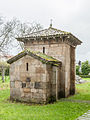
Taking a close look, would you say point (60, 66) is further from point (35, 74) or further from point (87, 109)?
point (87, 109)

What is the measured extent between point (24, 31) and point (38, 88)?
69.7ft

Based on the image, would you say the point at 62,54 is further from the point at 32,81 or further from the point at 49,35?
the point at 32,81

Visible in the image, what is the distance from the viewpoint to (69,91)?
15.8m

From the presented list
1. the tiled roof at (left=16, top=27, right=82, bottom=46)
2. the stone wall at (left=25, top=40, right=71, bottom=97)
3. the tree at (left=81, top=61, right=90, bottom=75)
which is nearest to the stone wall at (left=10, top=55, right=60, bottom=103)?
the stone wall at (left=25, top=40, right=71, bottom=97)

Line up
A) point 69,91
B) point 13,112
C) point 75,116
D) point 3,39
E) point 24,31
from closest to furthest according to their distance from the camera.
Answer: point 75,116
point 13,112
point 69,91
point 3,39
point 24,31

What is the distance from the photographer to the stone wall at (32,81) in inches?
471

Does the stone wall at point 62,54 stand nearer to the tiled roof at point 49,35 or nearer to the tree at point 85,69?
the tiled roof at point 49,35

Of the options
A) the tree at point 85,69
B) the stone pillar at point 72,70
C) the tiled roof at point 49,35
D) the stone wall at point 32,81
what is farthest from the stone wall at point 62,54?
the tree at point 85,69

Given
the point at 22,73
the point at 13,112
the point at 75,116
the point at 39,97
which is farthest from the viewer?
the point at 22,73

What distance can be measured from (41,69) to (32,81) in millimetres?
1002

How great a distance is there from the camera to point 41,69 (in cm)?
1210

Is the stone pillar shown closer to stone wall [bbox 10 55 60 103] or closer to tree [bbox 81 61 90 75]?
stone wall [bbox 10 55 60 103]

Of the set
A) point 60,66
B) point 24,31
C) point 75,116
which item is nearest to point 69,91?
point 60,66

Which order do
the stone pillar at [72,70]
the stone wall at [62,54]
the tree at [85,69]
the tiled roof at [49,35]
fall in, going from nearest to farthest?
1. the tiled roof at [49,35]
2. the stone wall at [62,54]
3. the stone pillar at [72,70]
4. the tree at [85,69]
